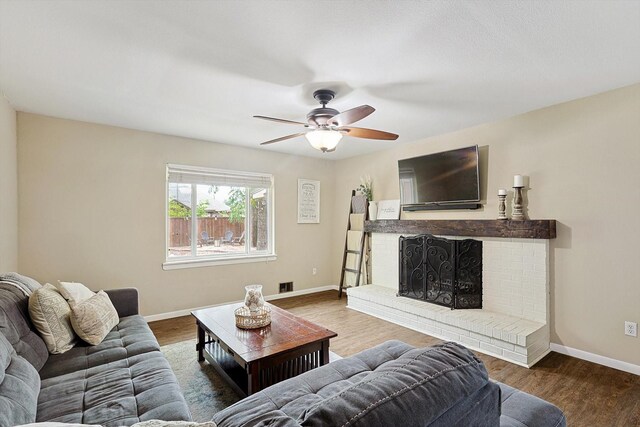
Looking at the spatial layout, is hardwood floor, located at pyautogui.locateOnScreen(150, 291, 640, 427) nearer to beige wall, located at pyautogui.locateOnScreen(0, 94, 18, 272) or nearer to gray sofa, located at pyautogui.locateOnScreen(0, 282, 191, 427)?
gray sofa, located at pyautogui.locateOnScreen(0, 282, 191, 427)

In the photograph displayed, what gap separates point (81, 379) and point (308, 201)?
4.05 meters

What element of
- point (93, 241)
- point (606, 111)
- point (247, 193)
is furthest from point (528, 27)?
point (93, 241)

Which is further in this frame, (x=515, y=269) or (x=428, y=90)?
(x=515, y=269)

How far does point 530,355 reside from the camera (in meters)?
2.82

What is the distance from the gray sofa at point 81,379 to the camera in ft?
4.49

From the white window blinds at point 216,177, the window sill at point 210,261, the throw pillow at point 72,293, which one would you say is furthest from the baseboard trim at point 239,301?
the white window blinds at point 216,177

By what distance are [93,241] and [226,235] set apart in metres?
1.63

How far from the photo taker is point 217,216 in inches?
182

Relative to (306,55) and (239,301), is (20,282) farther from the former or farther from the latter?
(239,301)

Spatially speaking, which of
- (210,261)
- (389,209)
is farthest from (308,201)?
(210,261)

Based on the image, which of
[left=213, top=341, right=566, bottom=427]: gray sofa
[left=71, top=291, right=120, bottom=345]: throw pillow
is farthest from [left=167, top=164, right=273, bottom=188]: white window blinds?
[left=213, top=341, right=566, bottom=427]: gray sofa

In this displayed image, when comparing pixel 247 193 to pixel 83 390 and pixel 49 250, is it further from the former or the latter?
pixel 83 390

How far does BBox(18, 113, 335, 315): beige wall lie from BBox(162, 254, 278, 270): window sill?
7cm

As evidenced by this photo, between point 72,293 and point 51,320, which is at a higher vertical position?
point 72,293
